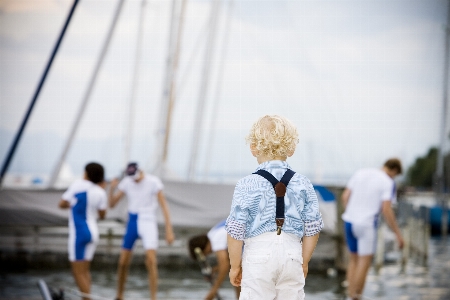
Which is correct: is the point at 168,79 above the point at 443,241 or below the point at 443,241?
above

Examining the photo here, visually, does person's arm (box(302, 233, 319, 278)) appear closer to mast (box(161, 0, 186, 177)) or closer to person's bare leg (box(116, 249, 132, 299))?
person's bare leg (box(116, 249, 132, 299))

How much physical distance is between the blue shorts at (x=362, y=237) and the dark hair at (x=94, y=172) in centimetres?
303

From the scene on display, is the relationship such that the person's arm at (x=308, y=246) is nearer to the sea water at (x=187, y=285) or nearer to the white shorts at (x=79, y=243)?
the white shorts at (x=79, y=243)

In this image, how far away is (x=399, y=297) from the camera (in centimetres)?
1102

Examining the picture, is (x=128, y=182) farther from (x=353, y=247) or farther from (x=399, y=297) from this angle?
(x=399, y=297)

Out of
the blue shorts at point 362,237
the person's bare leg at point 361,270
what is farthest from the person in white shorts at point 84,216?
the person's bare leg at point 361,270

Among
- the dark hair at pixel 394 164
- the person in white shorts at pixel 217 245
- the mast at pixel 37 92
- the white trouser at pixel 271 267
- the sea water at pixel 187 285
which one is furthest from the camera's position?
the mast at pixel 37 92

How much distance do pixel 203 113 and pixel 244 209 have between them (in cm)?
1535

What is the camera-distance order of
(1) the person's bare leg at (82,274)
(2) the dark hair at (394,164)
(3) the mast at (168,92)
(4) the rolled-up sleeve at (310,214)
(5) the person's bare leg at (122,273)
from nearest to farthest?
(4) the rolled-up sleeve at (310,214) < (1) the person's bare leg at (82,274) < (2) the dark hair at (394,164) < (5) the person's bare leg at (122,273) < (3) the mast at (168,92)

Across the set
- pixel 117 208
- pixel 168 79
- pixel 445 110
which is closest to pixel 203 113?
pixel 168 79

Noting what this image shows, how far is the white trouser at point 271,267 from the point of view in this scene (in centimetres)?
334

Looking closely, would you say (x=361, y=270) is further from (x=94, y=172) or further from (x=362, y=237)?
(x=94, y=172)

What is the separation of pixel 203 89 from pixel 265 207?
16471mm

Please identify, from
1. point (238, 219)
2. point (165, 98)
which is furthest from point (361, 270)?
point (165, 98)
